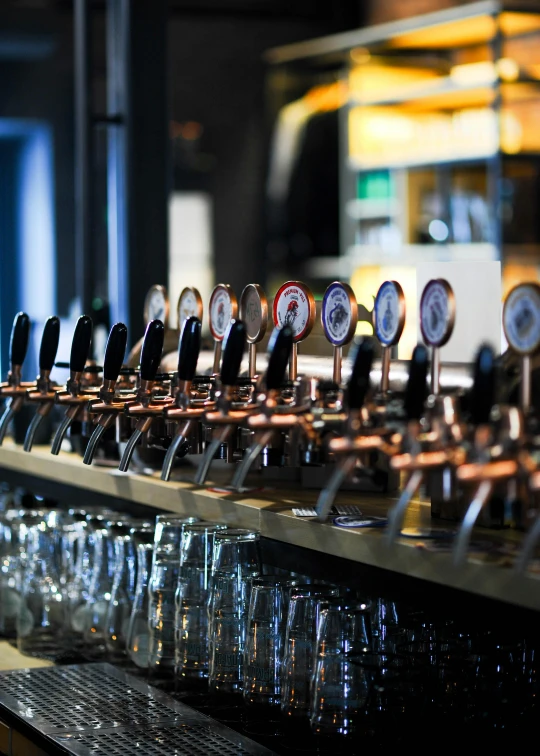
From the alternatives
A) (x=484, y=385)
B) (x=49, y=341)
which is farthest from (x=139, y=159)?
(x=484, y=385)

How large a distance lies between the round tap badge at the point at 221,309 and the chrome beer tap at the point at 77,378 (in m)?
0.22

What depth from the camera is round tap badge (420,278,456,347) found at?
1.72 m

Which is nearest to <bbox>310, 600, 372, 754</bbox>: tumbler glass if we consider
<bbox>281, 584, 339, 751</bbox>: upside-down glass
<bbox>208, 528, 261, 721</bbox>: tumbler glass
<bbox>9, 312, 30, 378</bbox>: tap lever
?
<bbox>281, 584, 339, 751</bbox>: upside-down glass

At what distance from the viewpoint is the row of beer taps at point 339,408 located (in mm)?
1485

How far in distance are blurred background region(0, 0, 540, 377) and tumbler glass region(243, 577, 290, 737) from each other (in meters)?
4.44

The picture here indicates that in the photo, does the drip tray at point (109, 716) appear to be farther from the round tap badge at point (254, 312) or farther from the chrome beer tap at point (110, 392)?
the round tap badge at point (254, 312)

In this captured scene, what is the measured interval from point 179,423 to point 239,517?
287mm

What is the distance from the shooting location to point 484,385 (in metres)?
1.49

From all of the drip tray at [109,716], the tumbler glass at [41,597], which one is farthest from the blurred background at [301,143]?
the drip tray at [109,716]

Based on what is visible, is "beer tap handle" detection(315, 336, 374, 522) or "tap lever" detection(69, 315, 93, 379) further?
"tap lever" detection(69, 315, 93, 379)

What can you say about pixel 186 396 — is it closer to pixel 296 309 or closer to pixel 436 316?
pixel 296 309

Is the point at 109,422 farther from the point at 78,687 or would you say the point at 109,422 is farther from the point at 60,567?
the point at 60,567

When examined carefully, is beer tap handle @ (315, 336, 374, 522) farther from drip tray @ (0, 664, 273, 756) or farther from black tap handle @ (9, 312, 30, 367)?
black tap handle @ (9, 312, 30, 367)

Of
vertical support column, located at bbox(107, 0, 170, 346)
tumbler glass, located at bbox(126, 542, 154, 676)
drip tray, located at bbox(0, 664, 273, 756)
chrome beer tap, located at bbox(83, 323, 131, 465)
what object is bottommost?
drip tray, located at bbox(0, 664, 273, 756)
